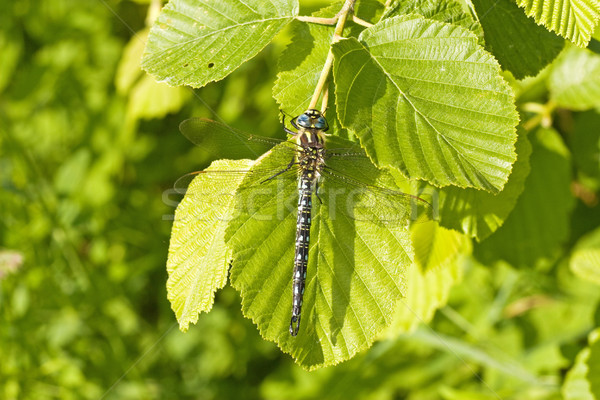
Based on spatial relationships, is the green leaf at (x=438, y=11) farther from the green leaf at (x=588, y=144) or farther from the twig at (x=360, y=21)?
the green leaf at (x=588, y=144)

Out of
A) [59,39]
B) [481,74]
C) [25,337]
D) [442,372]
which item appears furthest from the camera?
[59,39]

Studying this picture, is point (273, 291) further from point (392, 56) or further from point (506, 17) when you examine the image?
point (506, 17)

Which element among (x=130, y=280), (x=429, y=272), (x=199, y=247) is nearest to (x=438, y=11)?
(x=199, y=247)

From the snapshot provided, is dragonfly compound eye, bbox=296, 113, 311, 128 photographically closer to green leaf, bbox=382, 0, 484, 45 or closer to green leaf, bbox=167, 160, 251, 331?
green leaf, bbox=167, 160, 251, 331

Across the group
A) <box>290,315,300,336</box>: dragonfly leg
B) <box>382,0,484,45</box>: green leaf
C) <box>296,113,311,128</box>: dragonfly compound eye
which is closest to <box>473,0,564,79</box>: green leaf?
<box>382,0,484,45</box>: green leaf

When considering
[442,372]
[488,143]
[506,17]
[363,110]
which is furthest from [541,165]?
[442,372]
